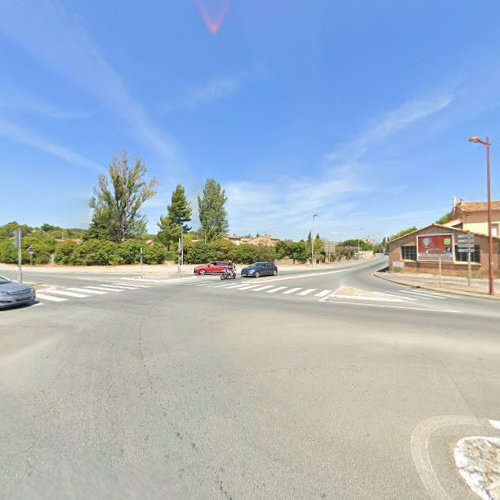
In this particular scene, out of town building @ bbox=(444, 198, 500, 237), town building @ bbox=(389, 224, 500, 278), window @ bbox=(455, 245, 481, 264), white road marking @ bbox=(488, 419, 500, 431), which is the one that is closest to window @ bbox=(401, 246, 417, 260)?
town building @ bbox=(389, 224, 500, 278)

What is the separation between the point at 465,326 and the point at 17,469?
10.2 m

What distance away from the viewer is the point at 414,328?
7.34 m

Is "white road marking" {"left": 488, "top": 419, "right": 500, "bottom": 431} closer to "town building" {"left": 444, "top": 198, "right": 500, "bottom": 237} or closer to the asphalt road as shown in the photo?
the asphalt road

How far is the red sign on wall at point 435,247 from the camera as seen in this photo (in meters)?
26.8

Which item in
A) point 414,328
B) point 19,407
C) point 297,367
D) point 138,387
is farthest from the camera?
point 414,328

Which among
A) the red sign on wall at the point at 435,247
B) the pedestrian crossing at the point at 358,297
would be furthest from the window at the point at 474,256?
the pedestrian crossing at the point at 358,297

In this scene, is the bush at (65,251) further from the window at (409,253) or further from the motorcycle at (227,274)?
the window at (409,253)

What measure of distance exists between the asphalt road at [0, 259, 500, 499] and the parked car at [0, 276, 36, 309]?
320cm

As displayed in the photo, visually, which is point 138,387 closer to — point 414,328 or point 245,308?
point 245,308

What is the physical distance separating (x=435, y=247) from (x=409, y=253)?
2867 millimetres

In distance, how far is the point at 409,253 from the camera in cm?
3011

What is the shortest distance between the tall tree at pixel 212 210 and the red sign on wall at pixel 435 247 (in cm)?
3250

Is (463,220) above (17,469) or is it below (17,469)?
above

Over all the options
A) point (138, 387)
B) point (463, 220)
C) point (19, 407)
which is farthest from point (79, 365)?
point (463, 220)
